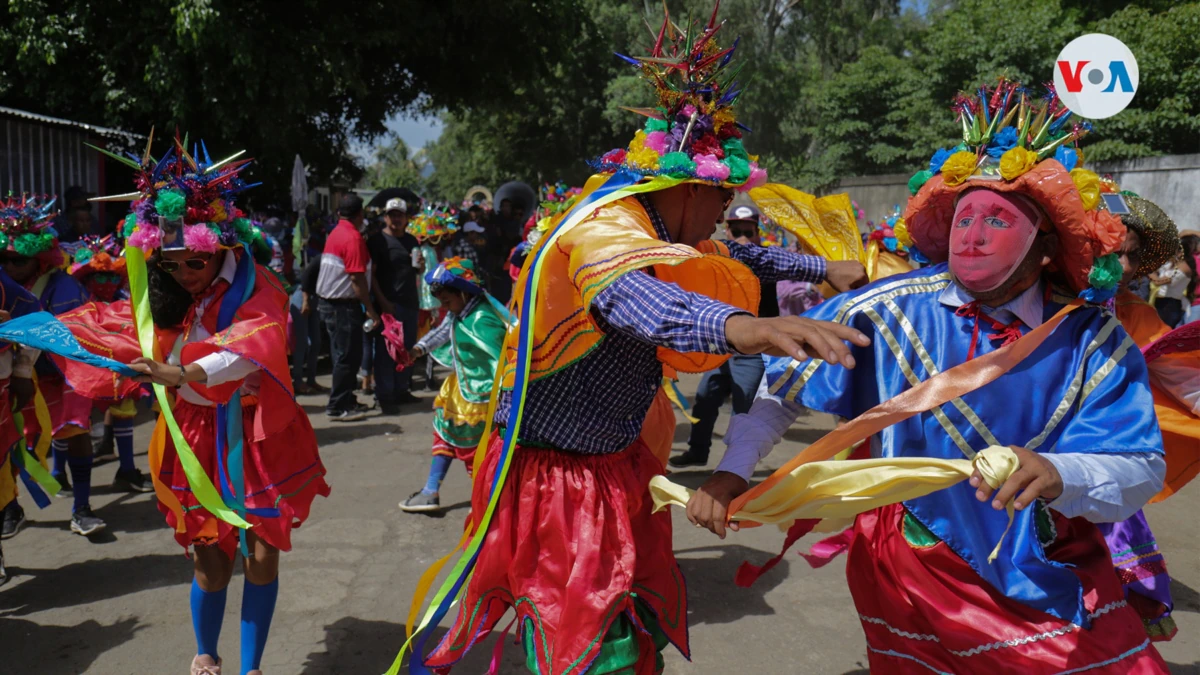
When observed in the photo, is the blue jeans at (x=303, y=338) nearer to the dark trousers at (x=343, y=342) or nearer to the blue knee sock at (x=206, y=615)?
the dark trousers at (x=343, y=342)

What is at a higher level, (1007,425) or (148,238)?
(148,238)

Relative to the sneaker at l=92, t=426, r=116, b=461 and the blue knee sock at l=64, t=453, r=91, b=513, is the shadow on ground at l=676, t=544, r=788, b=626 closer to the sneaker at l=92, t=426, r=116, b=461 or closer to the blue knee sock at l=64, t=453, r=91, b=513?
the blue knee sock at l=64, t=453, r=91, b=513

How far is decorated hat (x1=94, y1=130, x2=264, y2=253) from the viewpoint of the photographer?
3.38 m

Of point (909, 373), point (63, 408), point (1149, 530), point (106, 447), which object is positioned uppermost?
point (909, 373)

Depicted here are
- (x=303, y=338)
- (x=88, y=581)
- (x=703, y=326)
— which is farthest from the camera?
(x=303, y=338)

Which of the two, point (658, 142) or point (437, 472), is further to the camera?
point (437, 472)

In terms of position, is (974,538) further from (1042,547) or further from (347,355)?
(347,355)

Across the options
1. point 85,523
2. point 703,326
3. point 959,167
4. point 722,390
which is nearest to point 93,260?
point 85,523

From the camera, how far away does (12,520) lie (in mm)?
5613

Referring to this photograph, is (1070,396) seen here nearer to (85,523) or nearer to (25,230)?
(25,230)

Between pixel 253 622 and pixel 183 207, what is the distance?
1.60m

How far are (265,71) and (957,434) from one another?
13656mm

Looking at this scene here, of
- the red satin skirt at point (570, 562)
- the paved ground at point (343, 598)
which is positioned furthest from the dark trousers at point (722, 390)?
the red satin skirt at point (570, 562)

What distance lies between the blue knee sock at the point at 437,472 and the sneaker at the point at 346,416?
125 inches
